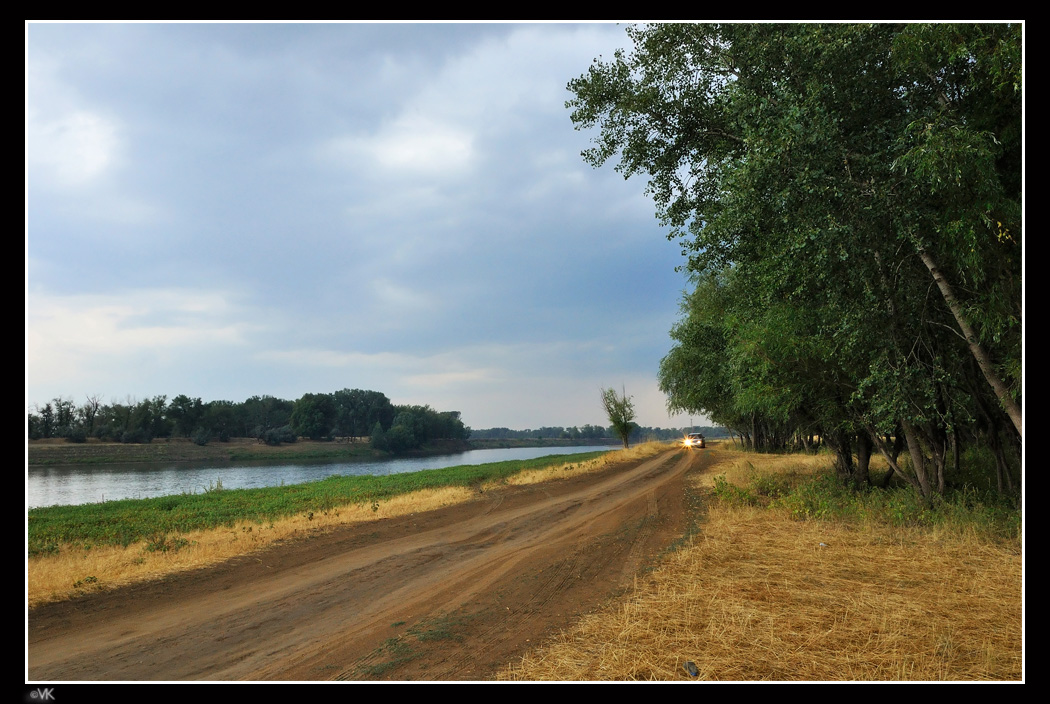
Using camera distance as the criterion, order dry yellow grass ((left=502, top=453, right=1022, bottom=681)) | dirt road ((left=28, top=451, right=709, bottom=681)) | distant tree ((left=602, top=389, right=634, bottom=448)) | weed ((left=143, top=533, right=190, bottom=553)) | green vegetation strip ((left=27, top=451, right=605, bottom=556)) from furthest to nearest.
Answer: distant tree ((left=602, top=389, right=634, bottom=448)) < green vegetation strip ((left=27, top=451, right=605, bottom=556)) < weed ((left=143, top=533, right=190, bottom=553)) < dirt road ((left=28, top=451, right=709, bottom=681)) < dry yellow grass ((left=502, top=453, right=1022, bottom=681))

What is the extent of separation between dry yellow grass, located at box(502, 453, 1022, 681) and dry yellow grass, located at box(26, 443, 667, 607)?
21.6 ft

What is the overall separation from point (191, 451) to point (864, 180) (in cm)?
8467

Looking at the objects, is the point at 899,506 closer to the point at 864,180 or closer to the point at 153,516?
the point at 864,180

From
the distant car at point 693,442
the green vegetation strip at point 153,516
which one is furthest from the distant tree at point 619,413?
the green vegetation strip at point 153,516

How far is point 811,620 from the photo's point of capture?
5250mm

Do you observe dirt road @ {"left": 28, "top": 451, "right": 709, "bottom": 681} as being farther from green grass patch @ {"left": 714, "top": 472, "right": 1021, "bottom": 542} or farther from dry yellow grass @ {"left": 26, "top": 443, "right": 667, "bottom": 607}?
green grass patch @ {"left": 714, "top": 472, "right": 1021, "bottom": 542}

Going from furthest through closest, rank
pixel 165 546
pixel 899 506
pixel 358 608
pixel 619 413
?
pixel 619 413 → pixel 899 506 → pixel 165 546 → pixel 358 608

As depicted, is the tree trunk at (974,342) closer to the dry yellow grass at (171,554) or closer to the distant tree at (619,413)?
the dry yellow grass at (171,554)

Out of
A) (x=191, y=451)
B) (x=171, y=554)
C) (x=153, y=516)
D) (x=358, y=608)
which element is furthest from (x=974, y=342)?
(x=191, y=451)

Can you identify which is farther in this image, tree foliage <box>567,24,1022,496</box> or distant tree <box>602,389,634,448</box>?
distant tree <box>602,389,634,448</box>

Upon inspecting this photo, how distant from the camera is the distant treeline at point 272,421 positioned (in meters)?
55.7

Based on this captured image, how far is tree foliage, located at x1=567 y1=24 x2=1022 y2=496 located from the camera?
653 cm

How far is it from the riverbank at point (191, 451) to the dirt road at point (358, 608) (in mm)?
40327

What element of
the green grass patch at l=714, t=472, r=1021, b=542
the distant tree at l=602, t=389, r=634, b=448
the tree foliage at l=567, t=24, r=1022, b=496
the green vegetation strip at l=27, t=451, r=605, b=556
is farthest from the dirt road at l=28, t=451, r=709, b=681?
the distant tree at l=602, t=389, r=634, b=448
